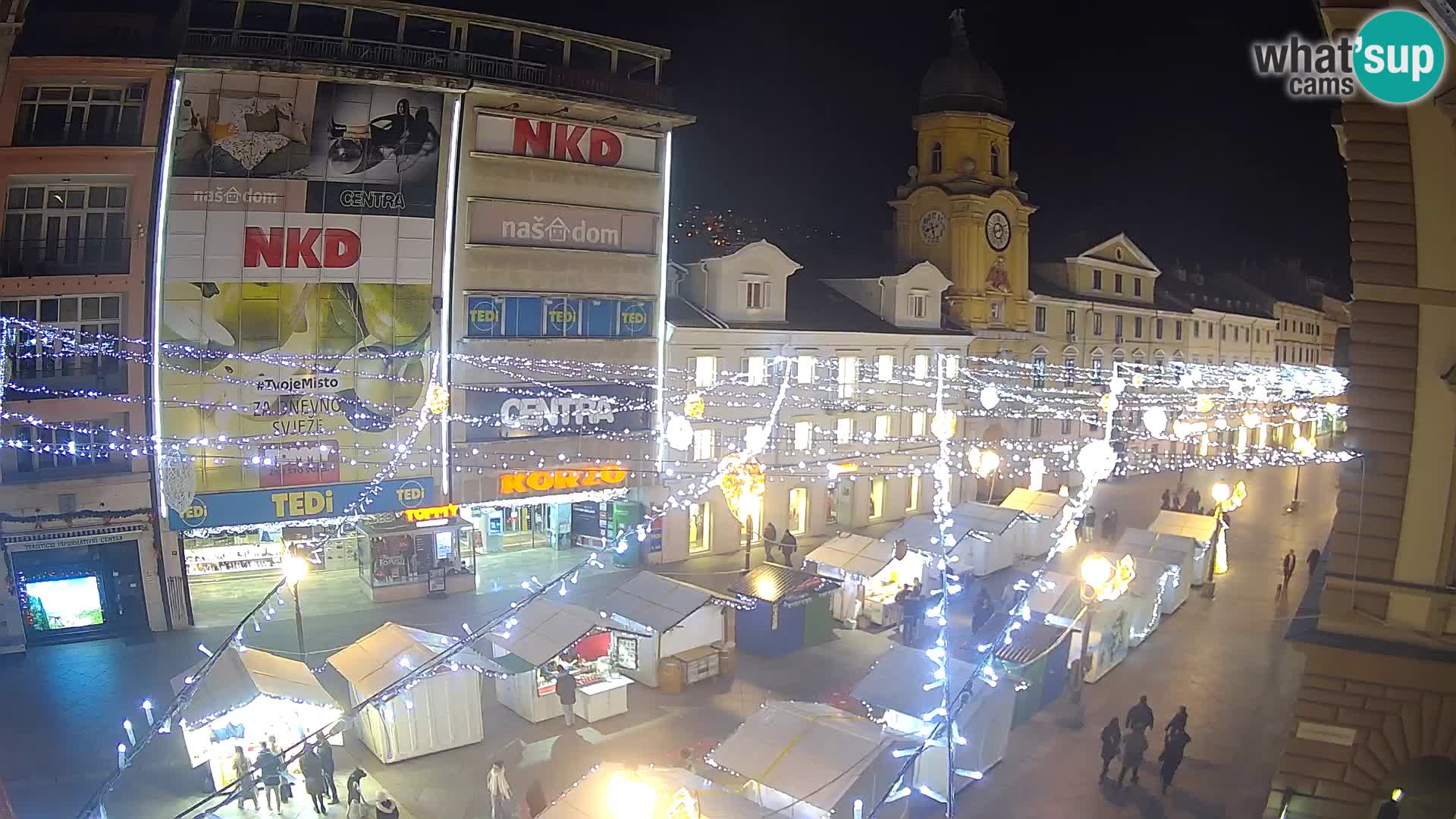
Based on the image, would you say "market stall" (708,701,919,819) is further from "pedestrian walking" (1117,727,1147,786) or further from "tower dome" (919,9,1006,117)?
"tower dome" (919,9,1006,117)

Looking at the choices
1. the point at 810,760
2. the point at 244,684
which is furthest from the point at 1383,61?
the point at 244,684

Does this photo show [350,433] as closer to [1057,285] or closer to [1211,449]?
[1057,285]

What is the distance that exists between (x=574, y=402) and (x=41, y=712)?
43.2ft

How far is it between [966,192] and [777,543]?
14621 millimetres

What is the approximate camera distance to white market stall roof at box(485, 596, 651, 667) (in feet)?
56.7

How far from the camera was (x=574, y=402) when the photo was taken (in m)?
26.5

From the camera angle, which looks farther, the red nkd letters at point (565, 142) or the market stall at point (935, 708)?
the red nkd letters at point (565, 142)

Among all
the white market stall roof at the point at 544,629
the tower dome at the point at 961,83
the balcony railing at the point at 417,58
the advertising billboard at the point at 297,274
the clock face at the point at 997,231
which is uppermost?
the tower dome at the point at 961,83

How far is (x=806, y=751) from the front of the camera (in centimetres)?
1313

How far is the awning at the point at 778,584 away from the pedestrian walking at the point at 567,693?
188 inches

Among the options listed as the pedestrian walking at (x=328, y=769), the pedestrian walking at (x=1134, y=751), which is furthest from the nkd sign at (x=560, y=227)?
the pedestrian walking at (x=1134, y=751)

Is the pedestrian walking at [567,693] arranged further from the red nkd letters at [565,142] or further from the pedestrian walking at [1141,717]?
the red nkd letters at [565,142]

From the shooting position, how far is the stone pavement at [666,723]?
576 inches

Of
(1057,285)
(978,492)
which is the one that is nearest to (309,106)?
(978,492)
